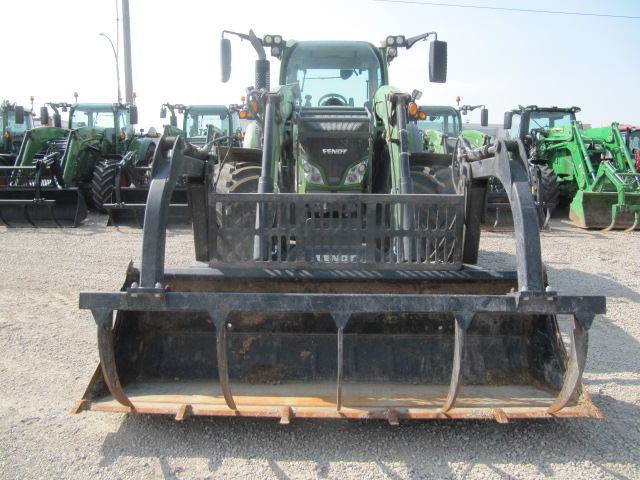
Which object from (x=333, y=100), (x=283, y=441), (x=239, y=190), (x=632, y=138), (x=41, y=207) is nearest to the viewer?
(x=283, y=441)

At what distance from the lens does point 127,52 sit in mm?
18578

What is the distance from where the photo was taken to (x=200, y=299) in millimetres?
2631

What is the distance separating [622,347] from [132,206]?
26.0 feet

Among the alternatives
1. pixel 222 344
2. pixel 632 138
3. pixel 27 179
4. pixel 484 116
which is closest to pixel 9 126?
pixel 27 179

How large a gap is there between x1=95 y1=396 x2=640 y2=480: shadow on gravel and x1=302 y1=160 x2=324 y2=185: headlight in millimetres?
2197

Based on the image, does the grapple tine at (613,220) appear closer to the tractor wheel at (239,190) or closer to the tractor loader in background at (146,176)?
the tractor loader in background at (146,176)

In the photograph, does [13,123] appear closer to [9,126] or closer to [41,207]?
[9,126]

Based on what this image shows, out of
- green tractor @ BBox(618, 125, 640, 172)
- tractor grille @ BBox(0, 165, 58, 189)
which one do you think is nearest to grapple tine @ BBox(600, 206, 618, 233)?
green tractor @ BBox(618, 125, 640, 172)

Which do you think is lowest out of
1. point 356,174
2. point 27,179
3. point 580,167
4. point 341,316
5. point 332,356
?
point 332,356

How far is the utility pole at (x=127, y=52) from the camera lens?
18.5 metres

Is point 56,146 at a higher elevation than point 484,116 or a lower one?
lower

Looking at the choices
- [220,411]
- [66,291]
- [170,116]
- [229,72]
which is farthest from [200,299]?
[170,116]

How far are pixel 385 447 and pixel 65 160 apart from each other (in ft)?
36.1

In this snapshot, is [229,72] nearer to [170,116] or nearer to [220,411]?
[220,411]
